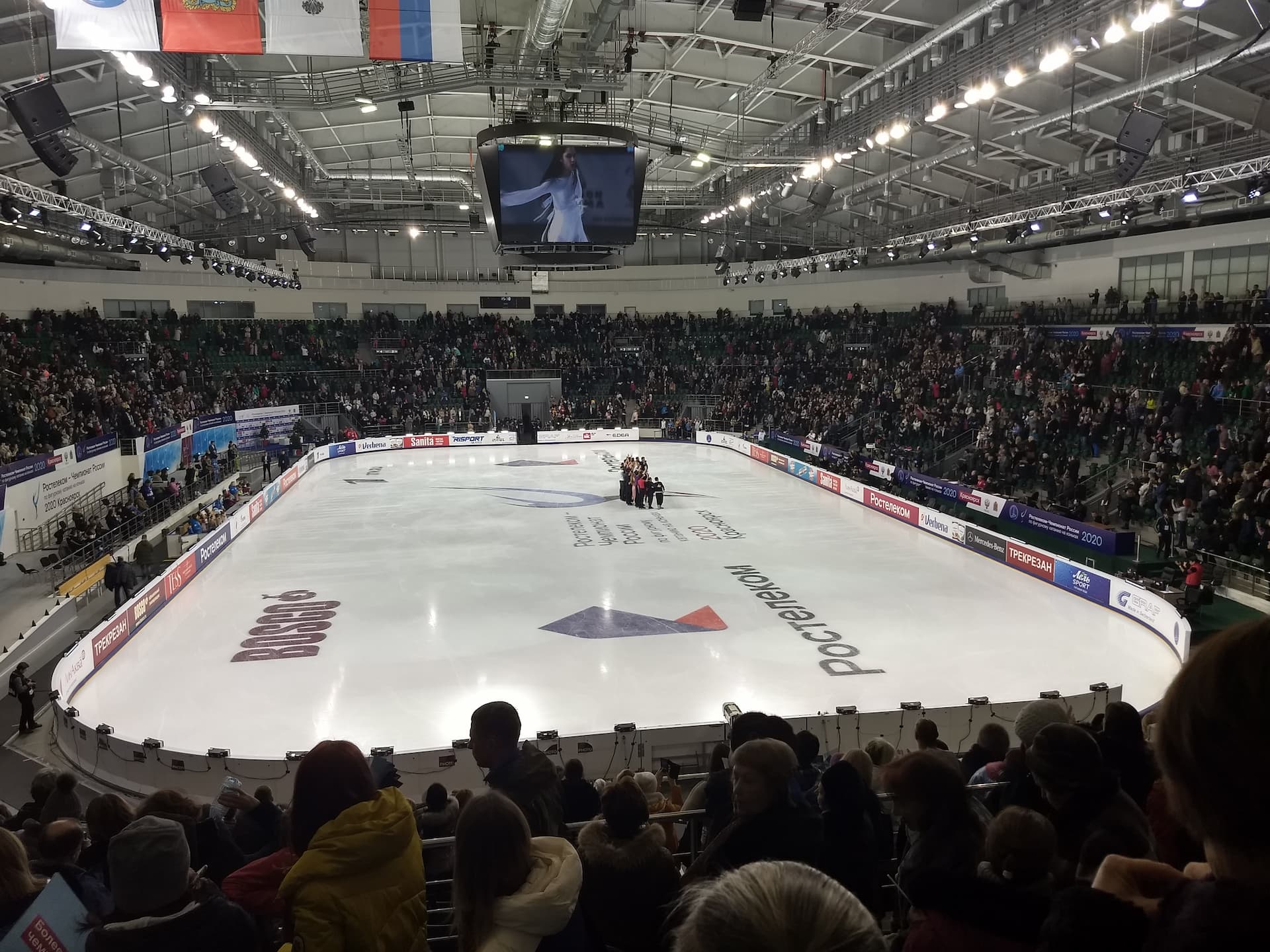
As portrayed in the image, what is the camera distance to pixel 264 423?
37.0 meters

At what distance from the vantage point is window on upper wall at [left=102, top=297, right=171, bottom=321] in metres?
40.1

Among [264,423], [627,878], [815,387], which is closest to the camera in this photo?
[627,878]

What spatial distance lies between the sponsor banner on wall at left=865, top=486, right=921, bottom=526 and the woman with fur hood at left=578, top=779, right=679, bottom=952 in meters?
21.3

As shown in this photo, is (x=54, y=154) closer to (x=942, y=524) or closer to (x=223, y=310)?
(x=942, y=524)

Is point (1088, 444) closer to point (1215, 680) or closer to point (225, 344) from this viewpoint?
point (1215, 680)

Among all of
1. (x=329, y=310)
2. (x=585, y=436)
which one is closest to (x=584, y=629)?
(x=585, y=436)

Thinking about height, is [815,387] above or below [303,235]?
below

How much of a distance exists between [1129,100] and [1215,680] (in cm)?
2355

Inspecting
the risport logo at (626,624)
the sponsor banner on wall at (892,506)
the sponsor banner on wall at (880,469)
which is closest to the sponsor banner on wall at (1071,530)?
the sponsor banner on wall at (892,506)

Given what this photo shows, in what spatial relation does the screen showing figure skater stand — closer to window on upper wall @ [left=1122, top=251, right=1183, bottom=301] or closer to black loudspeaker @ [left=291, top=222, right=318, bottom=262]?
black loudspeaker @ [left=291, top=222, right=318, bottom=262]

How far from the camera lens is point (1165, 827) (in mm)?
2830

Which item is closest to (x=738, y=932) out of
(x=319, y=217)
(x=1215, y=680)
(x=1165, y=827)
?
(x=1215, y=680)

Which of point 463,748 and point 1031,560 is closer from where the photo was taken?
point 463,748

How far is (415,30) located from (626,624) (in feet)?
31.7
